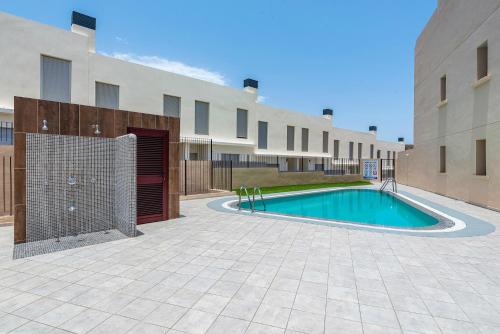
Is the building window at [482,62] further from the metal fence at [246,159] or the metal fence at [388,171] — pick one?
the metal fence at [388,171]

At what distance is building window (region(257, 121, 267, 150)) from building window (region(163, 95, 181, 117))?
9.14m

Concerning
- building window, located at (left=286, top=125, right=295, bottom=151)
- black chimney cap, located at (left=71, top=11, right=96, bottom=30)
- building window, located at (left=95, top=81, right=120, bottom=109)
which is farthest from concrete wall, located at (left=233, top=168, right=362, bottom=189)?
black chimney cap, located at (left=71, top=11, right=96, bottom=30)

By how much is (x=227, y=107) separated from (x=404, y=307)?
2174 cm

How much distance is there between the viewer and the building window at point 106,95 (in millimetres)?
16616

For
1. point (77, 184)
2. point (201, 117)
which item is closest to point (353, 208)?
point (77, 184)

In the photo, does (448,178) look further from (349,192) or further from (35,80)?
(35,80)

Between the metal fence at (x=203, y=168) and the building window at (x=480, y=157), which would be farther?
the metal fence at (x=203, y=168)

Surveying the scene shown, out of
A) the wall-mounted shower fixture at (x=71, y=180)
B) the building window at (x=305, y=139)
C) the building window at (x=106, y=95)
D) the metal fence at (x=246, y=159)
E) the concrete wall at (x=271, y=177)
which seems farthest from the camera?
the building window at (x=305, y=139)

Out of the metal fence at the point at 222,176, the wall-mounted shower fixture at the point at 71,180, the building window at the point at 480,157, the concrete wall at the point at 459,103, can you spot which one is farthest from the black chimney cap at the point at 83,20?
the building window at the point at 480,157

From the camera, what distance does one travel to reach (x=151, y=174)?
Result: 7730 millimetres

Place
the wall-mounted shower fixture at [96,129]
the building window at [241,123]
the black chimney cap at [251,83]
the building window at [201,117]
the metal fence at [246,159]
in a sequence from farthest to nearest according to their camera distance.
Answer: the black chimney cap at [251,83], the building window at [241,123], the building window at [201,117], the metal fence at [246,159], the wall-mounted shower fixture at [96,129]

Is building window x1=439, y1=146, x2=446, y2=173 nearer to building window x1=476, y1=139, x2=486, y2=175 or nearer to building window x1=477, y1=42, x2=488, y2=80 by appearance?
building window x1=476, y1=139, x2=486, y2=175

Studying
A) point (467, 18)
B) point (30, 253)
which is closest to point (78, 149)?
point (30, 253)

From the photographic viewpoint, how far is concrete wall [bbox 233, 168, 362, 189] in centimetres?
1784
